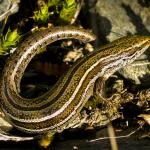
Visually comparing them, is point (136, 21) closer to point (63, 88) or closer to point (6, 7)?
point (63, 88)

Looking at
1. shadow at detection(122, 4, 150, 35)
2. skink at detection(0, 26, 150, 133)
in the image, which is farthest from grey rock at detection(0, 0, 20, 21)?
shadow at detection(122, 4, 150, 35)

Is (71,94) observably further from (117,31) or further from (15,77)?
(117,31)

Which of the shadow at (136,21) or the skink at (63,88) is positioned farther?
the shadow at (136,21)

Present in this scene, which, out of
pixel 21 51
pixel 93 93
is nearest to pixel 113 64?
pixel 93 93

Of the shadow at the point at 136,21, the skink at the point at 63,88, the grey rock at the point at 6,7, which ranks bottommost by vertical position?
the skink at the point at 63,88

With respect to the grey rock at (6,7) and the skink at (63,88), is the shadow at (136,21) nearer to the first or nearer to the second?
the skink at (63,88)

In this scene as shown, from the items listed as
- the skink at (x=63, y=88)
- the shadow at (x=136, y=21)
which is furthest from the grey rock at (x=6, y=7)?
the shadow at (x=136, y=21)

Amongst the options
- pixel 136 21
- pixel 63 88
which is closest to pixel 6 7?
pixel 63 88

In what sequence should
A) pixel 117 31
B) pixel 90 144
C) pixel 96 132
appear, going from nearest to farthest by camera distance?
1. pixel 90 144
2. pixel 96 132
3. pixel 117 31
